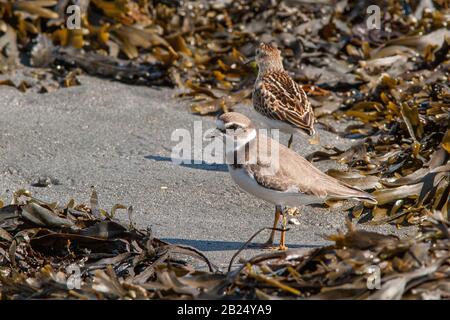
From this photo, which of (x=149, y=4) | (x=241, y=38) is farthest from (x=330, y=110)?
(x=149, y=4)

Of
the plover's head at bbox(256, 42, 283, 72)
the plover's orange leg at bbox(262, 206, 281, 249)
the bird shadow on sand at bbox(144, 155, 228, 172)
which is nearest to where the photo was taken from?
the plover's orange leg at bbox(262, 206, 281, 249)

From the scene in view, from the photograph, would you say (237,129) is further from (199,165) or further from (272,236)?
(199,165)

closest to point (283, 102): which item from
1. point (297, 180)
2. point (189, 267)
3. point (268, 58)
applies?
point (268, 58)

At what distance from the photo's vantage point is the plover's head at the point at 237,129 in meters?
5.34

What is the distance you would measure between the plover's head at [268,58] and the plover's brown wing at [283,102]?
0.21m

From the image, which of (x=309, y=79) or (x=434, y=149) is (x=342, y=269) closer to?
(x=434, y=149)

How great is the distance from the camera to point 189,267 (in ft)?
15.5

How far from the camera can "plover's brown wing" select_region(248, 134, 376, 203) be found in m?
5.18

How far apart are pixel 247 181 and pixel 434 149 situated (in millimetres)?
1782
